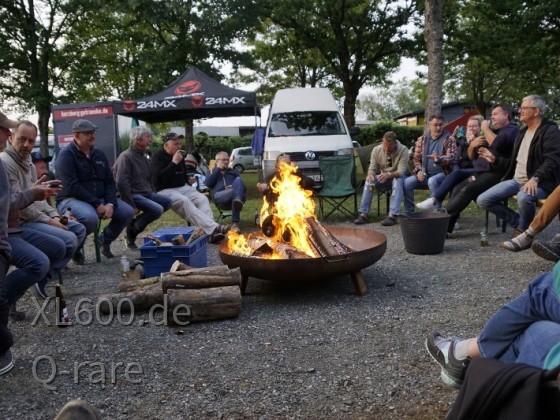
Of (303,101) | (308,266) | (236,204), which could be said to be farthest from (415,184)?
(303,101)

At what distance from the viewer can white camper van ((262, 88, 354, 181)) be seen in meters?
9.52

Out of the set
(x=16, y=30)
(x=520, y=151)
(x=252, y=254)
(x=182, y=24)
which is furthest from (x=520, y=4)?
(x=16, y=30)

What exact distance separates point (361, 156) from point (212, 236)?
6.89 m

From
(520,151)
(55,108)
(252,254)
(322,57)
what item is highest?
(322,57)

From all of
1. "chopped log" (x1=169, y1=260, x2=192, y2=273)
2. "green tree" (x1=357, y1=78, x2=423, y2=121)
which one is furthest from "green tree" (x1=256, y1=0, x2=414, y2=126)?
"green tree" (x1=357, y1=78, x2=423, y2=121)

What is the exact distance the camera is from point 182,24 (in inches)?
695

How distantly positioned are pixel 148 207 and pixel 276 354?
11.5 feet

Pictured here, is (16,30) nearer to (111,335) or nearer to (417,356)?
(111,335)

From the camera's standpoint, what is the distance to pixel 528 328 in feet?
6.14

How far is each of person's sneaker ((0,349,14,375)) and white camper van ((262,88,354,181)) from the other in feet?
21.5

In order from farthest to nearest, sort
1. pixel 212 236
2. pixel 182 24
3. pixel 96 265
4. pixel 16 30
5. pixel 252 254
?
pixel 16 30, pixel 182 24, pixel 212 236, pixel 96 265, pixel 252 254

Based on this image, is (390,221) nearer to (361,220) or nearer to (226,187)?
(361,220)

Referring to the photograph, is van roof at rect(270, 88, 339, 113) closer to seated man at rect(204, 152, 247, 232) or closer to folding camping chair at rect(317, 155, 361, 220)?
folding camping chair at rect(317, 155, 361, 220)

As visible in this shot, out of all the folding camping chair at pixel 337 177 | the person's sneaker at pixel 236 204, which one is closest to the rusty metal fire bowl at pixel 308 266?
the person's sneaker at pixel 236 204
